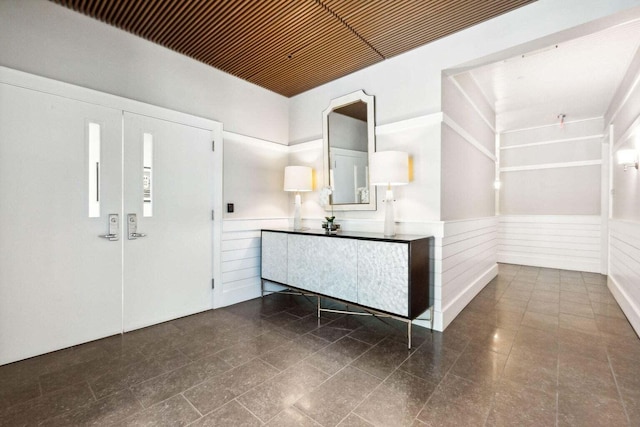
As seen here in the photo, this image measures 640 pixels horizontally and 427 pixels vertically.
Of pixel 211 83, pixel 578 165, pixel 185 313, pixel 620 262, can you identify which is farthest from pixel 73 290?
pixel 578 165

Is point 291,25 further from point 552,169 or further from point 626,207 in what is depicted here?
point 552,169

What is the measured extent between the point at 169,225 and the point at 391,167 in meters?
2.38

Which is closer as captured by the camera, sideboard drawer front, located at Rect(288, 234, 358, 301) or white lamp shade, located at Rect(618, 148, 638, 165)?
sideboard drawer front, located at Rect(288, 234, 358, 301)

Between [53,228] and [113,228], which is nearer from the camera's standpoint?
[53,228]

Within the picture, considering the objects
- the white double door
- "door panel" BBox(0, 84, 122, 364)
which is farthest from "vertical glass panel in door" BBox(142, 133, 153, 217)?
"door panel" BBox(0, 84, 122, 364)

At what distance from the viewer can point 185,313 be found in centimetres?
320

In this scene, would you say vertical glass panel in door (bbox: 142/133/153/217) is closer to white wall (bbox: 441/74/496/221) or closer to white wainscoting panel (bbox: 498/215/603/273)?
white wall (bbox: 441/74/496/221)

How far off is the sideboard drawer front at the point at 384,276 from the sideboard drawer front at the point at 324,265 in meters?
0.10

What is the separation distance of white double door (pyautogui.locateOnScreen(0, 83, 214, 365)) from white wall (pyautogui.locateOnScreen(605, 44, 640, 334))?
4495mm

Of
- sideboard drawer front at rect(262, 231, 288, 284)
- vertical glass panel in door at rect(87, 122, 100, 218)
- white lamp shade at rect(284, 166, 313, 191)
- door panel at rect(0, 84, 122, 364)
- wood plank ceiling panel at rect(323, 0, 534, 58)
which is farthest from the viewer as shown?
white lamp shade at rect(284, 166, 313, 191)

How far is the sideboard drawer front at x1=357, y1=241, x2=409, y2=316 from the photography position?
2471 mm

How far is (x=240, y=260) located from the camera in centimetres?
370

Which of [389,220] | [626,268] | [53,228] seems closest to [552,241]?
[626,268]

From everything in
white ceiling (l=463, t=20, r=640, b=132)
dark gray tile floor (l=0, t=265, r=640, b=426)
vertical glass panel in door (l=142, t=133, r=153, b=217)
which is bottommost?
dark gray tile floor (l=0, t=265, r=640, b=426)
